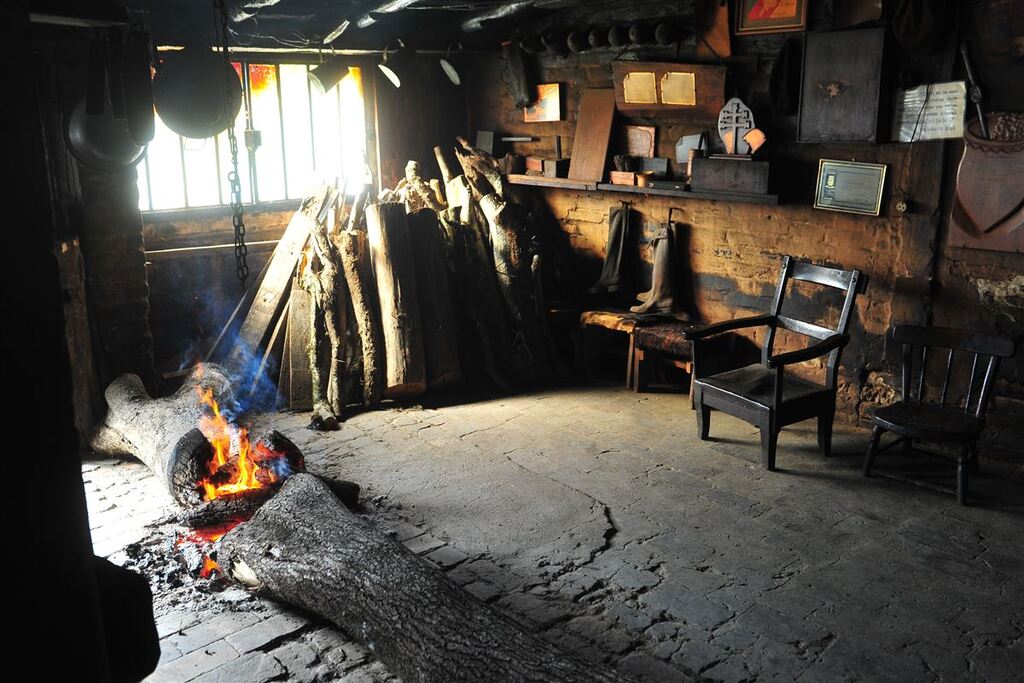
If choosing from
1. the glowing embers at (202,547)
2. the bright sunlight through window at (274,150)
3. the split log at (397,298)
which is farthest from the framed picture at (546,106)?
the glowing embers at (202,547)

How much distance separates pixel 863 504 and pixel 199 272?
6.01 meters

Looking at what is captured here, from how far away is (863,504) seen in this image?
202 inches

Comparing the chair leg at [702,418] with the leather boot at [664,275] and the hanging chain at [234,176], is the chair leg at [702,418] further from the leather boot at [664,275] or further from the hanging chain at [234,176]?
the hanging chain at [234,176]

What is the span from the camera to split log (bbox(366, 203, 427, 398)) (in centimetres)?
706

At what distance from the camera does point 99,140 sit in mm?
5836

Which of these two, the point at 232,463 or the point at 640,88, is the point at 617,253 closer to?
the point at 640,88

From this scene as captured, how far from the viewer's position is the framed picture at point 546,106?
8.38 m

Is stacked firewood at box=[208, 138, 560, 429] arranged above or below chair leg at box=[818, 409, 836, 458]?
above

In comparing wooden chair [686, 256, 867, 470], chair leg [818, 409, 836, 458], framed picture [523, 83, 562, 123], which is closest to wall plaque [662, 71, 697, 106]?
framed picture [523, 83, 562, 123]

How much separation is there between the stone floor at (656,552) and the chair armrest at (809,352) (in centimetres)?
75

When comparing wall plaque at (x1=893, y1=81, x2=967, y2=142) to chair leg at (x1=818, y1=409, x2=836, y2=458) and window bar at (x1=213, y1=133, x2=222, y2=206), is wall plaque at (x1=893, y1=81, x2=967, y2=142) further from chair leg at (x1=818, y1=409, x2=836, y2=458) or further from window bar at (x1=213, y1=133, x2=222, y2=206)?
window bar at (x1=213, y1=133, x2=222, y2=206)

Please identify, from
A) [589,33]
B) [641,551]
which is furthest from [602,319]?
[641,551]

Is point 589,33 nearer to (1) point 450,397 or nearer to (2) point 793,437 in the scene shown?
(1) point 450,397

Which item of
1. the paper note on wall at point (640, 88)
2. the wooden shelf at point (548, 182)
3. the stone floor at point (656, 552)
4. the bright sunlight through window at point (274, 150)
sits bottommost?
Result: the stone floor at point (656, 552)
